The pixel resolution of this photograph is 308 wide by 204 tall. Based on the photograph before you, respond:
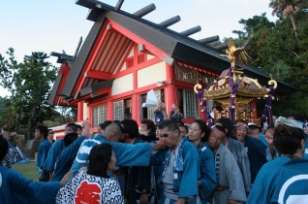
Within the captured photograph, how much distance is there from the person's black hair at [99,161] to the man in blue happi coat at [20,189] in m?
0.47

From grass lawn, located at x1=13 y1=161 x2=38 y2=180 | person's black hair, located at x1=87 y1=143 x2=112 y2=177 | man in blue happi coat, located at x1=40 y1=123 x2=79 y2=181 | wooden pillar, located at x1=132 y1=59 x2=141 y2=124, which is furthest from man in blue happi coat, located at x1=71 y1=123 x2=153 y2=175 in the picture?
wooden pillar, located at x1=132 y1=59 x2=141 y2=124

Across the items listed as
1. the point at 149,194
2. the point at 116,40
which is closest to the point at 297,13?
the point at 116,40

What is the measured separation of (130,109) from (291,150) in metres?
10.9

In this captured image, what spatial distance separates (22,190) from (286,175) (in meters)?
1.82

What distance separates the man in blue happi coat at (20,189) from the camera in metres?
2.58

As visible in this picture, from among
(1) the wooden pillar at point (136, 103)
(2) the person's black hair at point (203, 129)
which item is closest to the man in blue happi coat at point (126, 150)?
(2) the person's black hair at point (203, 129)

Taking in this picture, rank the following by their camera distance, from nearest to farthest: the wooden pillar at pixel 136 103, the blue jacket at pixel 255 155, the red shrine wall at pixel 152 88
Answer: the blue jacket at pixel 255 155 < the red shrine wall at pixel 152 88 < the wooden pillar at pixel 136 103

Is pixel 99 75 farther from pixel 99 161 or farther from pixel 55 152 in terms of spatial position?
pixel 99 161

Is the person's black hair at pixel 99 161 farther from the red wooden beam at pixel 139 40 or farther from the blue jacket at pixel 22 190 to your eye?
the red wooden beam at pixel 139 40

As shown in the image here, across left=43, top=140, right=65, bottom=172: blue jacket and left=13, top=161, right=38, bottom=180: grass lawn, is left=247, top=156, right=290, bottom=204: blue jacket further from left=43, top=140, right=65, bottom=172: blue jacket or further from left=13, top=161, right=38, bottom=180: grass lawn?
left=13, top=161, right=38, bottom=180: grass lawn

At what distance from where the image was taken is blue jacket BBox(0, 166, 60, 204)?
8.45 feet

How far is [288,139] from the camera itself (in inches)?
87.4

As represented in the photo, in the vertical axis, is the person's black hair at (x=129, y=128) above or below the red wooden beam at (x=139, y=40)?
below

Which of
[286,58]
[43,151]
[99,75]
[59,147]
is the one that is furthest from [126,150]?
[286,58]
